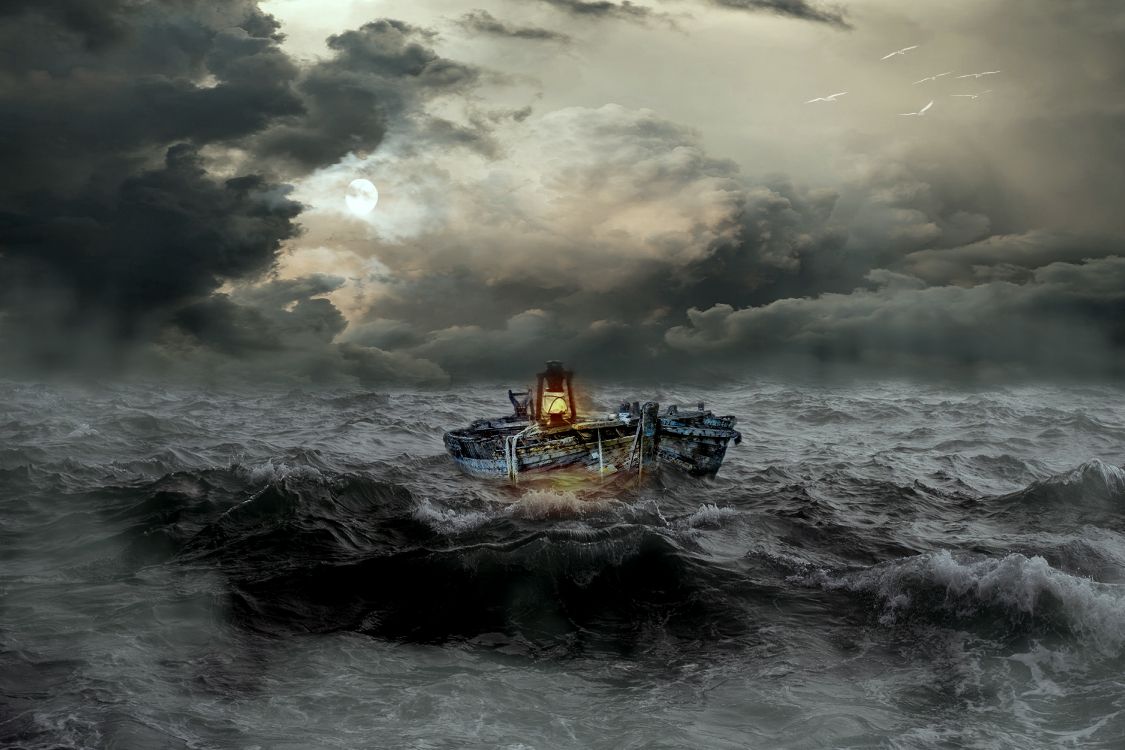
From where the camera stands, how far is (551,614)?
15.6 meters

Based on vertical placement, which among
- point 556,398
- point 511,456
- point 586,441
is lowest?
point 511,456

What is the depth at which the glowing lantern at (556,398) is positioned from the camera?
31453mm

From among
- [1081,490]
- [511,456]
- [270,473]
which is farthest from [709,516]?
[270,473]

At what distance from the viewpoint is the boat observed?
93.4ft

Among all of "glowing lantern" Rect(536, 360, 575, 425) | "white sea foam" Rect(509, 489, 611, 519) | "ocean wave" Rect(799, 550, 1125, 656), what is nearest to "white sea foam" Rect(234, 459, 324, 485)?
"white sea foam" Rect(509, 489, 611, 519)

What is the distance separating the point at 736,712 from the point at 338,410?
81.9 meters

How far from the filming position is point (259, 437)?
5053 centimetres

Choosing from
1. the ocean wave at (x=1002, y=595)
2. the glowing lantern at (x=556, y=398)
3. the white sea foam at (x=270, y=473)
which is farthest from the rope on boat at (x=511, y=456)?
the ocean wave at (x=1002, y=595)

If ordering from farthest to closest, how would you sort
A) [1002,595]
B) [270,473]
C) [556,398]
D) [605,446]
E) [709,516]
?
1. [556,398]
2. [270,473]
3. [605,446]
4. [709,516]
5. [1002,595]

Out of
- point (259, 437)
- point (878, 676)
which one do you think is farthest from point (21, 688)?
point (259, 437)

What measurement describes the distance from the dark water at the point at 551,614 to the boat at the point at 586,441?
3.51ft

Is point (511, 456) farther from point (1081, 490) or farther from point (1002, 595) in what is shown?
point (1081, 490)

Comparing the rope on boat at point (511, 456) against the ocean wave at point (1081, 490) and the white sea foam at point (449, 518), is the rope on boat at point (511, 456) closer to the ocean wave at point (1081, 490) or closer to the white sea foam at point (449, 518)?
the white sea foam at point (449, 518)

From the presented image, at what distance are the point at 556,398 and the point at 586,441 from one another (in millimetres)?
3428
